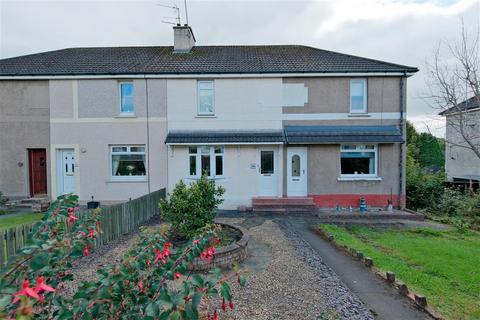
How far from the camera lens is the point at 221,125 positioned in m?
13.1

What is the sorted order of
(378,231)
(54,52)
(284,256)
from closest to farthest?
(284,256)
(378,231)
(54,52)

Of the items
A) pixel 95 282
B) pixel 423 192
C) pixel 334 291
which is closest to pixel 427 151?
pixel 423 192

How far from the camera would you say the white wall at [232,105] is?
1301cm

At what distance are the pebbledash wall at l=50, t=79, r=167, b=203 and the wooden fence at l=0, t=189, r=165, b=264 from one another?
2.82 meters

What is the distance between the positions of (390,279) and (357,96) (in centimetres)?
996

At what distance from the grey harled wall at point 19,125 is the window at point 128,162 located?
370 centimetres

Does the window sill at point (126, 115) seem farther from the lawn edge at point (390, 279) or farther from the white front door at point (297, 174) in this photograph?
the lawn edge at point (390, 279)

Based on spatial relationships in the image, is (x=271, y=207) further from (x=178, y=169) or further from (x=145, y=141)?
(x=145, y=141)

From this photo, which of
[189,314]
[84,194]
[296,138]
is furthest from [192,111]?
[189,314]

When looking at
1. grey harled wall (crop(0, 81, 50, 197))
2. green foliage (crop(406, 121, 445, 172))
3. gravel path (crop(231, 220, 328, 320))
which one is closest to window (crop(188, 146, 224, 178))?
gravel path (crop(231, 220, 328, 320))

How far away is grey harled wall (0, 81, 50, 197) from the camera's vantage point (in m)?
13.2

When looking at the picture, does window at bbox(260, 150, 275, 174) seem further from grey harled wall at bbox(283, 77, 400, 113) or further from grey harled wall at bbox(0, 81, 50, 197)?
grey harled wall at bbox(0, 81, 50, 197)

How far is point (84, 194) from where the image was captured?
1304cm

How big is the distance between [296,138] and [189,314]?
1139 centimetres
